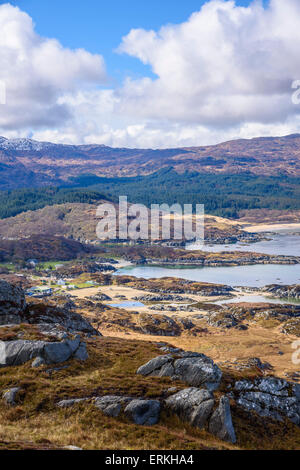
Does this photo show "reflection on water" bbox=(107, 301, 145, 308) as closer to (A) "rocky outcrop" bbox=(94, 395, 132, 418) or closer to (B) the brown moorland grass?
(B) the brown moorland grass

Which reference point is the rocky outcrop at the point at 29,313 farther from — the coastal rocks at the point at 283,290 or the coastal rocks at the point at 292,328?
the coastal rocks at the point at 283,290

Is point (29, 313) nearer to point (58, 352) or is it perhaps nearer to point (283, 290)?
point (58, 352)

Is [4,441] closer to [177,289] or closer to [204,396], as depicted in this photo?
[204,396]

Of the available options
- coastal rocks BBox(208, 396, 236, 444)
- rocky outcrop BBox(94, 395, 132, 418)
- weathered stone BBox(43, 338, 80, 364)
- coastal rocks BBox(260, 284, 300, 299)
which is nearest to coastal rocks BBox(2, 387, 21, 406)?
weathered stone BBox(43, 338, 80, 364)

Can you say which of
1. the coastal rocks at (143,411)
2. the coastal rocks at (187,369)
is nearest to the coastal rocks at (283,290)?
the coastal rocks at (187,369)

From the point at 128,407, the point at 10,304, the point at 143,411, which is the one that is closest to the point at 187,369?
the point at 143,411
